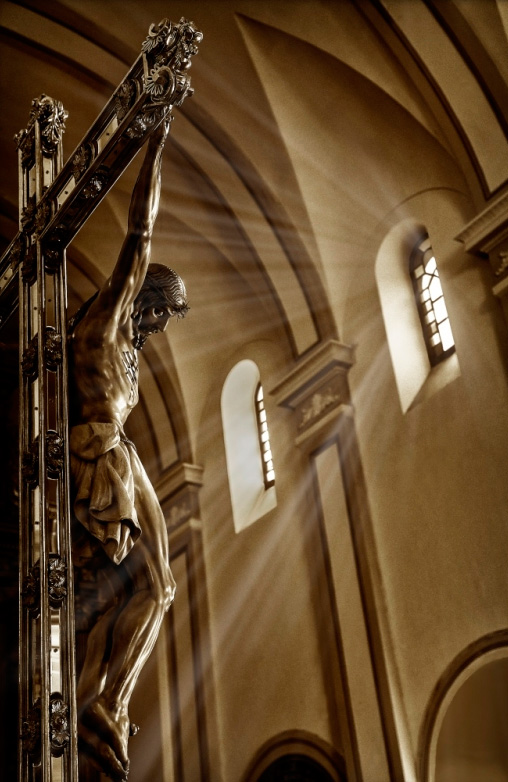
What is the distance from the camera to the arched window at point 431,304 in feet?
30.6

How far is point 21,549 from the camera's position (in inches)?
132

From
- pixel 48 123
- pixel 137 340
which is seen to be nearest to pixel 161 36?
pixel 48 123

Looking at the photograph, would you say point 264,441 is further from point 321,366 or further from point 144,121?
point 144,121

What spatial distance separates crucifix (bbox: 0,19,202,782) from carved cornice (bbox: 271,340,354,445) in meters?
5.81

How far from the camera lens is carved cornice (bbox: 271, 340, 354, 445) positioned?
32.4 ft

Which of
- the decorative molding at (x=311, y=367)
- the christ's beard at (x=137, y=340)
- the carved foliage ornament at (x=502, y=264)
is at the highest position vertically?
the decorative molding at (x=311, y=367)

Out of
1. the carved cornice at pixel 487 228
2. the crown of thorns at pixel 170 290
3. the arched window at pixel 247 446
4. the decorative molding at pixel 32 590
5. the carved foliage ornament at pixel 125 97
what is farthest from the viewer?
the arched window at pixel 247 446

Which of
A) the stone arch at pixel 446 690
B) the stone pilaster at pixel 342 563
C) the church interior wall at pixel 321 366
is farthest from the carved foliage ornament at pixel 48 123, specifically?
the stone pilaster at pixel 342 563

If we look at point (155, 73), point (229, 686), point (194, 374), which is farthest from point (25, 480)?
point (194, 374)

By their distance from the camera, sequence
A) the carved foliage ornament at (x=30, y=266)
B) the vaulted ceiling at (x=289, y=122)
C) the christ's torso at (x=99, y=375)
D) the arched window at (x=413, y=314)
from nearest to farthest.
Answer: the christ's torso at (x=99, y=375)
the carved foliage ornament at (x=30, y=266)
the vaulted ceiling at (x=289, y=122)
the arched window at (x=413, y=314)

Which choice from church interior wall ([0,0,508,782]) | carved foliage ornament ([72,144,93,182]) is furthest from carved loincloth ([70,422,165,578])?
church interior wall ([0,0,508,782])

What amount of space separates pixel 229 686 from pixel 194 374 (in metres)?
3.44

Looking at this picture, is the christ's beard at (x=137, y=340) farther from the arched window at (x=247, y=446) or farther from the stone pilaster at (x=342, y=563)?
the arched window at (x=247, y=446)

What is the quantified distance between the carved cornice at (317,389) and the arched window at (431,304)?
0.76m
